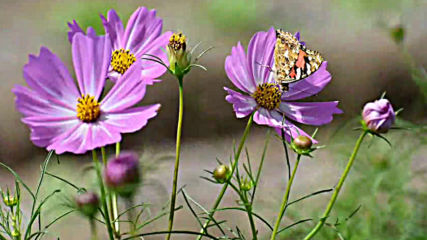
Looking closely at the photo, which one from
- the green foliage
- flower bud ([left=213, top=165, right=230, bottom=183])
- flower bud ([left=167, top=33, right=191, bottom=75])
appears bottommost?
the green foliage

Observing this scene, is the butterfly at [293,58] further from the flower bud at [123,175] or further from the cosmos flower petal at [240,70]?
the flower bud at [123,175]

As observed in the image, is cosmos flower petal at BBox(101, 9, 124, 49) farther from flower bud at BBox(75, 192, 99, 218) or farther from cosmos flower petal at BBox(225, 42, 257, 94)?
flower bud at BBox(75, 192, 99, 218)

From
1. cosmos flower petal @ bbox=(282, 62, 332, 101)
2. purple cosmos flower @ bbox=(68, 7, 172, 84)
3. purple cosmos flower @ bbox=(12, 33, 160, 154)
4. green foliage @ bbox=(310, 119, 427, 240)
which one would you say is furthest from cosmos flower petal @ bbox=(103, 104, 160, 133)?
green foliage @ bbox=(310, 119, 427, 240)

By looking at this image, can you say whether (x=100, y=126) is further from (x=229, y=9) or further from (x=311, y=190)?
(x=229, y=9)

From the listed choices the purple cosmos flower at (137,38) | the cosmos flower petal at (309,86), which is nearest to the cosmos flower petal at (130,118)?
the purple cosmos flower at (137,38)

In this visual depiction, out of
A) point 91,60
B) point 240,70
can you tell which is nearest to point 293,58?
point 240,70

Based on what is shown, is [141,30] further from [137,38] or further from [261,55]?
[261,55]
